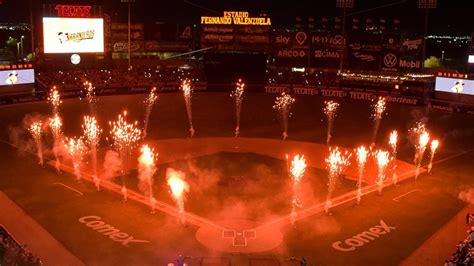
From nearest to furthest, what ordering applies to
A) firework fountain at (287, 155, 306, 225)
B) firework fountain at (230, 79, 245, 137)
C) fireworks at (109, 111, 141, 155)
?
firework fountain at (287, 155, 306, 225)
fireworks at (109, 111, 141, 155)
firework fountain at (230, 79, 245, 137)

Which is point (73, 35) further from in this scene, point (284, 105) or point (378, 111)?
point (378, 111)

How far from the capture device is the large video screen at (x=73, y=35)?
216ft

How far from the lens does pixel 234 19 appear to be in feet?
235

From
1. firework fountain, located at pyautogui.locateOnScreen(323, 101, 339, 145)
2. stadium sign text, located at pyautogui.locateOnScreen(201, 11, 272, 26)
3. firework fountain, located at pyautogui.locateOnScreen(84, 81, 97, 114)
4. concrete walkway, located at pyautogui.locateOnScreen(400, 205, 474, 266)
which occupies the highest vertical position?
stadium sign text, located at pyautogui.locateOnScreen(201, 11, 272, 26)

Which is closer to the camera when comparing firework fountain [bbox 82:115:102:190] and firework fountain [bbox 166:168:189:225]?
firework fountain [bbox 166:168:189:225]

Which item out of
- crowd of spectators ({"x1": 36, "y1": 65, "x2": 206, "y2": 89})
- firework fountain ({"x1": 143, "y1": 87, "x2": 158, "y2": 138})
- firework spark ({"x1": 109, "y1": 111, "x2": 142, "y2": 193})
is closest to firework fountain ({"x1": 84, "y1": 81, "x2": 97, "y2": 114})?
crowd of spectators ({"x1": 36, "y1": 65, "x2": 206, "y2": 89})

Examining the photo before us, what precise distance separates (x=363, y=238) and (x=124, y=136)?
2587cm

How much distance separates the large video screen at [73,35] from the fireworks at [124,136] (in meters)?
15.8

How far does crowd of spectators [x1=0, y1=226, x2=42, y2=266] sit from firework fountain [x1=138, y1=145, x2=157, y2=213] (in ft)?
32.9

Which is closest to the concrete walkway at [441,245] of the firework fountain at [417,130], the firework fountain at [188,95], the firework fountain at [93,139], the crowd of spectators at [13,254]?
the crowd of spectators at [13,254]

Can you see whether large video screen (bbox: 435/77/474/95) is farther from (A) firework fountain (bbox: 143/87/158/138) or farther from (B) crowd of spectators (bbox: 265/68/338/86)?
(A) firework fountain (bbox: 143/87/158/138)

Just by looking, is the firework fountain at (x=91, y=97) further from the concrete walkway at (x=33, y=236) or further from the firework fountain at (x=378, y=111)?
the firework fountain at (x=378, y=111)

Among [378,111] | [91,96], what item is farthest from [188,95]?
[378,111]

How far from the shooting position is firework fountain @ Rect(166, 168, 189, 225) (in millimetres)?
31980
